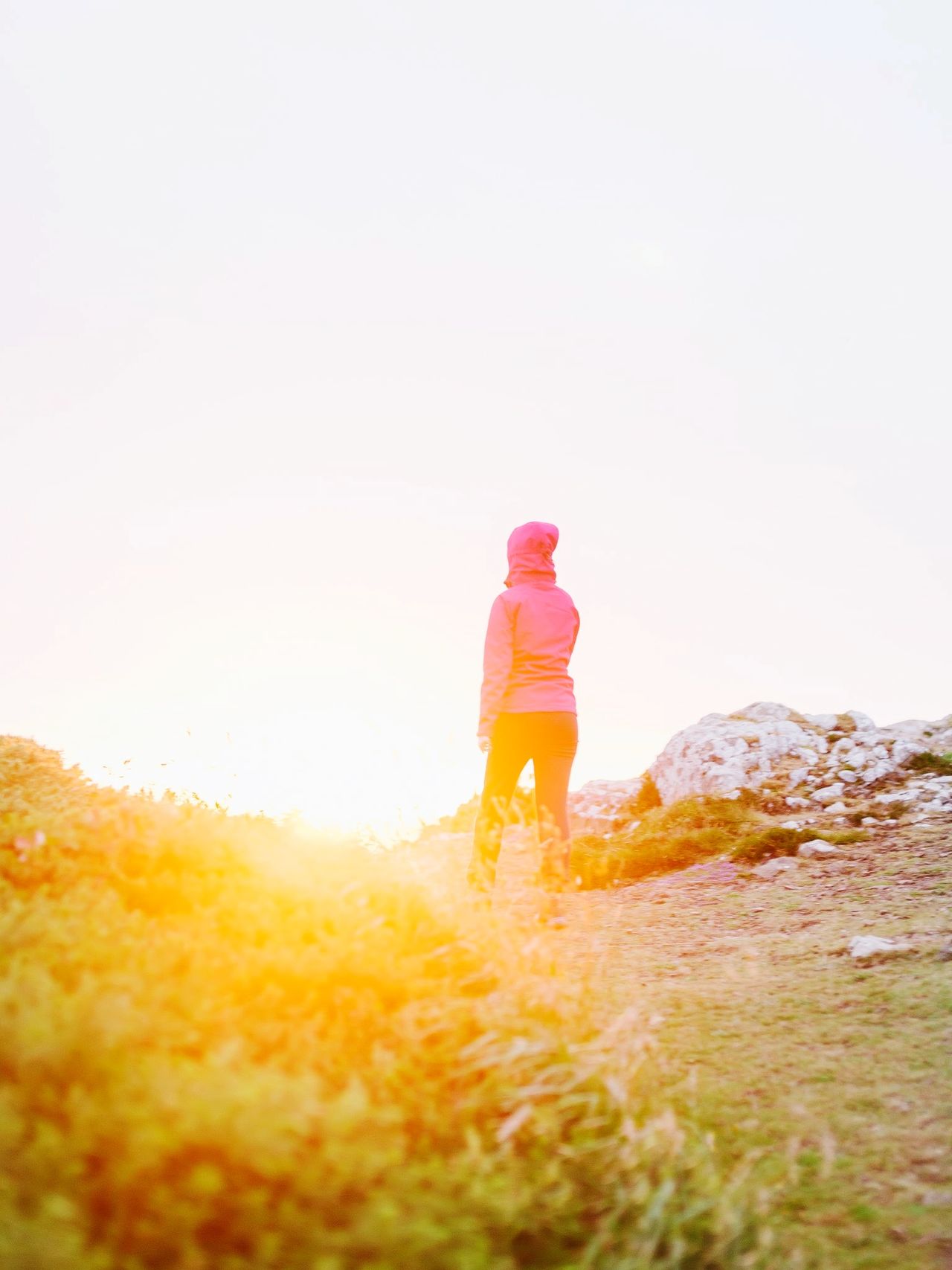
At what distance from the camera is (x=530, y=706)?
336 inches

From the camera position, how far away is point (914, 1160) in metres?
3.91

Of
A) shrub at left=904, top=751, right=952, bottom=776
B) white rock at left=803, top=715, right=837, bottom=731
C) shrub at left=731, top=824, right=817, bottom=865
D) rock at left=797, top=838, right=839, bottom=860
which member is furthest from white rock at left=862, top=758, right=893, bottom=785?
rock at left=797, top=838, right=839, bottom=860

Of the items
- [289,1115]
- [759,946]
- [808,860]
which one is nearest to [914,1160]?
[289,1115]

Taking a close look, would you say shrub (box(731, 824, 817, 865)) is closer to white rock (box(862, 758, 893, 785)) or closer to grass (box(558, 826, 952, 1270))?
grass (box(558, 826, 952, 1270))

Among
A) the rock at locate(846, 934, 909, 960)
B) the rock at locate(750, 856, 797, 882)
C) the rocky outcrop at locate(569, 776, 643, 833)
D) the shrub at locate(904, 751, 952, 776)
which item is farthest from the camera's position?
the rocky outcrop at locate(569, 776, 643, 833)

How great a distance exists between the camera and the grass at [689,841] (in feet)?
40.6

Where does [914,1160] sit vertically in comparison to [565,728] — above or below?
below

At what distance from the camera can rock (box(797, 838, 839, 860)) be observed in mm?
11719

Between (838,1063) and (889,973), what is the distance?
1.69m

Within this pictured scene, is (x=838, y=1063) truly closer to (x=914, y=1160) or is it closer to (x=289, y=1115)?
(x=914, y=1160)

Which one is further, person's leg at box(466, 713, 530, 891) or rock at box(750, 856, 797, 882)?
rock at box(750, 856, 797, 882)

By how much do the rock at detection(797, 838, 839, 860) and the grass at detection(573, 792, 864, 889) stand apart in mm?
210

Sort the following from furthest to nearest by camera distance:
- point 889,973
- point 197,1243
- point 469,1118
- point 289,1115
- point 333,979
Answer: point 889,973
point 333,979
point 469,1118
point 289,1115
point 197,1243

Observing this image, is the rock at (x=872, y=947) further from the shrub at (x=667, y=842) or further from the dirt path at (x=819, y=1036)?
the shrub at (x=667, y=842)
